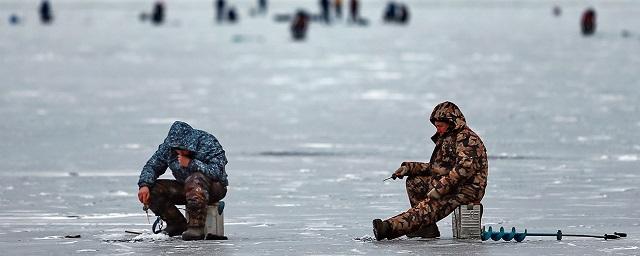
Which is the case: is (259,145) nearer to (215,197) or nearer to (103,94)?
(215,197)

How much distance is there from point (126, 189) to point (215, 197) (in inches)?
138

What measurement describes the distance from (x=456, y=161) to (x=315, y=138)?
28.5 ft

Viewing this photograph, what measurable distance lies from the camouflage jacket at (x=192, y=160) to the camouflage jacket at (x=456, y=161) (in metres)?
1.05

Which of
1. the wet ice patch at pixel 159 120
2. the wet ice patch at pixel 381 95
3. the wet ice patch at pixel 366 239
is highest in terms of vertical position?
the wet ice patch at pixel 381 95

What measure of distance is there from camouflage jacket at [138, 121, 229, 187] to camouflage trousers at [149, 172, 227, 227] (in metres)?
0.04

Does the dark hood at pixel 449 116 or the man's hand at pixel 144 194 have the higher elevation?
the dark hood at pixel 449 116

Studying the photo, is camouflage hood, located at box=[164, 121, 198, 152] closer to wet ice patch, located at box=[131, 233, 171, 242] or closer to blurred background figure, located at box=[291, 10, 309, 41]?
wet ice patch, located at box=[131, 233, 171, 242]

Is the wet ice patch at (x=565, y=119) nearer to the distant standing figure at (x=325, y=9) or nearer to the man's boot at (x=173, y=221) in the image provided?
the man's boot at (x=173, y=221)

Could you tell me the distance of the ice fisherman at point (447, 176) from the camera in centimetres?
918

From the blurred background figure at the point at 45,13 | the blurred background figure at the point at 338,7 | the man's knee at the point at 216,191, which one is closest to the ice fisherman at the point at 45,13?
the blurred background figure at the point at 45,13

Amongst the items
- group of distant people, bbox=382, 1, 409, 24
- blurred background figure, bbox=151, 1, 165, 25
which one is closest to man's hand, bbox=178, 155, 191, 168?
group of distant people, bbox=382, 1, 409, 24

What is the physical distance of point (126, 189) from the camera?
502 inches

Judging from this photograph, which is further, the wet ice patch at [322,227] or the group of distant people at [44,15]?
the group of distant people at [44,15]

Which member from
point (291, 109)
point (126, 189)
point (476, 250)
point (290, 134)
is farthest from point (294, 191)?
point (291, 109)
